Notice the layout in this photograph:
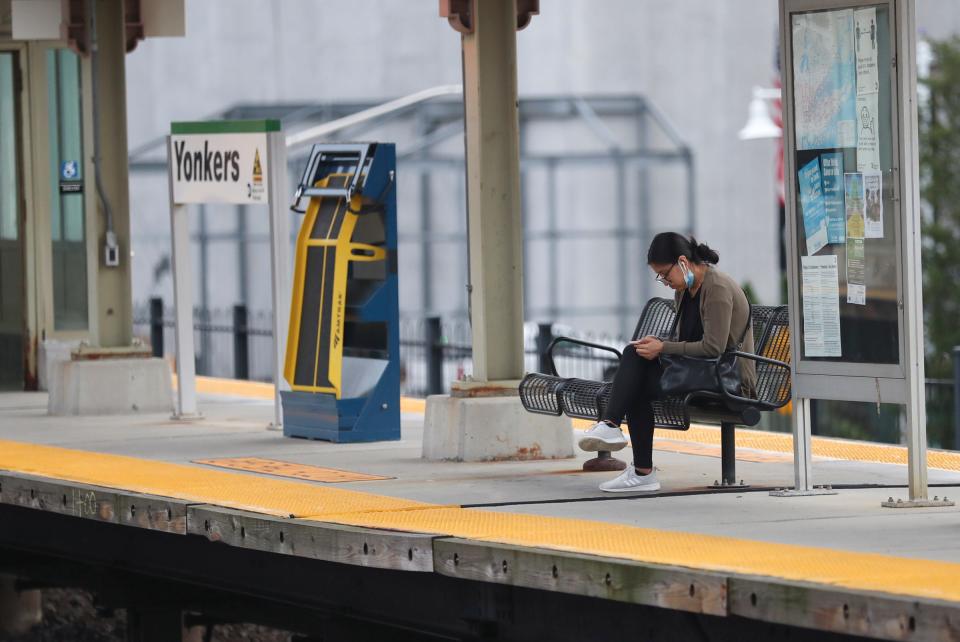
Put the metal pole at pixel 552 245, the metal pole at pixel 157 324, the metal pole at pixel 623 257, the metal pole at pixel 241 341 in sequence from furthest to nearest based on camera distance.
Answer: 1. the metal pole at pixel 623 257
2. the metal pole at pixel 552 245
3. the metal pole at pixel 157 324
4. the metal pole at pixel 241 341

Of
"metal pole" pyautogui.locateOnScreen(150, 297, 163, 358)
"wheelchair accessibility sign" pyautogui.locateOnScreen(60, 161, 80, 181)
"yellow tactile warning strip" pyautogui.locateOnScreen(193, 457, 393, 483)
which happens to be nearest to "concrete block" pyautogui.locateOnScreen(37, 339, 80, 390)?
"wheelchair accessibility sign" pyautogui.locateOnScreen(60, 161, 80, 181)

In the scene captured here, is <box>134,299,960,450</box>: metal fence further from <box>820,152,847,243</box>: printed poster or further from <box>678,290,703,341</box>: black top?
<box>820,152,847,243</box>: printed poster

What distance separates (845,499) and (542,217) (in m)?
26.9

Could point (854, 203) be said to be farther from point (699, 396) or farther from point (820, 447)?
point (820, 447)

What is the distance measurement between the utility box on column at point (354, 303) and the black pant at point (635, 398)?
291 cm

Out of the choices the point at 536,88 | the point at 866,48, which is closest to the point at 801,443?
the point at 866,48

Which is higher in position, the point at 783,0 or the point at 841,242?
the point at 783,0

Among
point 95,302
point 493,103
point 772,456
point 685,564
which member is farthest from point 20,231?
point 685,564

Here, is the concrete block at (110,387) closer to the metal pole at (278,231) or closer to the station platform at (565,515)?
the station platform at (565,515)

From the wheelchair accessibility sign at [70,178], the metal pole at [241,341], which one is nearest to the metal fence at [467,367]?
the metal pole at [241,341]

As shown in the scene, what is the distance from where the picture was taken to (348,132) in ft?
115

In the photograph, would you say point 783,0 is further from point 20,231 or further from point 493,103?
point 20,231

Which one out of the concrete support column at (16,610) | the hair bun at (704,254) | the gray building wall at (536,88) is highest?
the gray building wall at (536,88)

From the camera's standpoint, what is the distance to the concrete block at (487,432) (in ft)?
34.5
